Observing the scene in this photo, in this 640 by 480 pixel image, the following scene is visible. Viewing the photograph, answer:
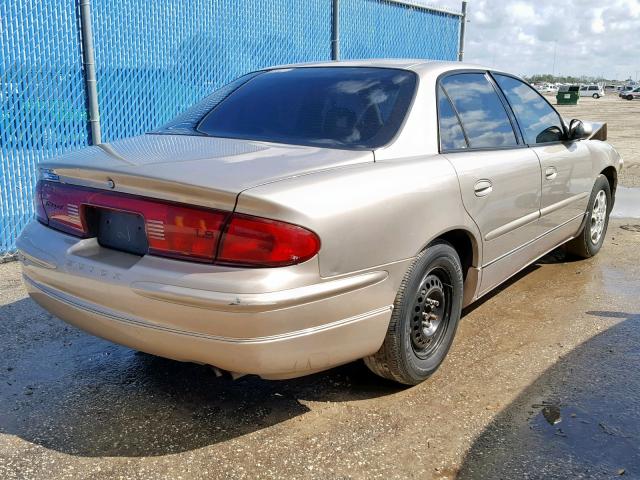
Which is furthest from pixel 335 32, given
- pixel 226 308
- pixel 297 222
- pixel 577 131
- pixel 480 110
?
pixel 226 308

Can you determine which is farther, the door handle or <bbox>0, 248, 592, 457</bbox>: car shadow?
the door handle

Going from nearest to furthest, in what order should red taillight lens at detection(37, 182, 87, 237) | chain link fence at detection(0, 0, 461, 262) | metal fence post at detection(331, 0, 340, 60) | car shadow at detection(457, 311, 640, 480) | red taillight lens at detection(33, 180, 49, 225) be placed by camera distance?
car shadow at detection(457, 311, 640, 480)
red taillight lens at detection(37, 182, 87, 237)
red taillight lens at detection(33, 180, 49, 225)
chain link fence at detection(0, 0, 461, 262)
metal fence post at detection(331, 0, 340, 60)

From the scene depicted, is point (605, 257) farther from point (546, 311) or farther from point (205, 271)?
point (205, 271)

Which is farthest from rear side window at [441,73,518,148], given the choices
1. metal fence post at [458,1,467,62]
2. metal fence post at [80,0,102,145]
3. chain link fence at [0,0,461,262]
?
metal fence post at [458,1,467,62]

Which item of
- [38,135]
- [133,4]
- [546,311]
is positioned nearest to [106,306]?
[546,311]

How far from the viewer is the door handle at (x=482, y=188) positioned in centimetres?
321

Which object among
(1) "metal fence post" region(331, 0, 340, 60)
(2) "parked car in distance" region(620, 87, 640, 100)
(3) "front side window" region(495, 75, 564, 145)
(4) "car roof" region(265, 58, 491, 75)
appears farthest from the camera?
(2) "parked car in distance" region(620, 87, 640, 100)

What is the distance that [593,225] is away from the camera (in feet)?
17.5

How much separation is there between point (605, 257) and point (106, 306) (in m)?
4.65

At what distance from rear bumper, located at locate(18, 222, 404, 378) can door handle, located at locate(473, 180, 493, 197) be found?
0.87 m

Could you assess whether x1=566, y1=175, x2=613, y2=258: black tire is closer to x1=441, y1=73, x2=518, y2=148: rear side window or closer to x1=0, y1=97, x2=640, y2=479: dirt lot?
x1=0, y1=97, x2=640, y2=479: dirt lot

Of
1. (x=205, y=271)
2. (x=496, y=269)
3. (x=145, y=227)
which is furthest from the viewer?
(x=496, y=269)

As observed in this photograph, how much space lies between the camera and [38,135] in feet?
18.3

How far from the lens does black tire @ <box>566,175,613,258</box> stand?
512 centimetres
